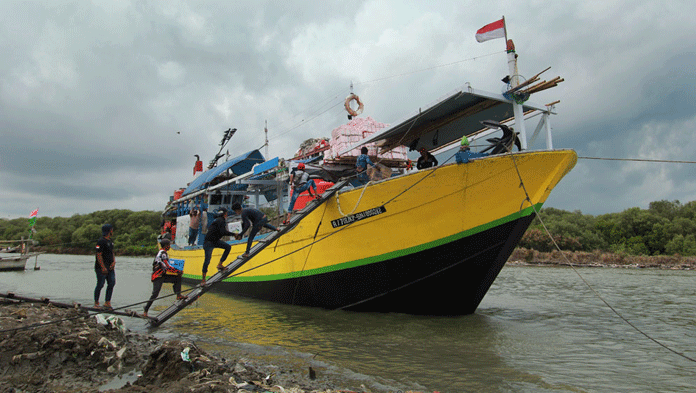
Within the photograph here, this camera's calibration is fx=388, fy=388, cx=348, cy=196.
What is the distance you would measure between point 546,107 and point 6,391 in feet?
29.6

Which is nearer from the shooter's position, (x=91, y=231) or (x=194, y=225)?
(x=194, y=225)

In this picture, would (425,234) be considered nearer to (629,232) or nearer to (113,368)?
(113,368)

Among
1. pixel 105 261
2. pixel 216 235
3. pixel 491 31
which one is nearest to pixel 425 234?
pixel 216 235

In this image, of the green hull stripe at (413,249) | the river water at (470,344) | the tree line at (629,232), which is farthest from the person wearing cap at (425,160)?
the tree line at (629,232)

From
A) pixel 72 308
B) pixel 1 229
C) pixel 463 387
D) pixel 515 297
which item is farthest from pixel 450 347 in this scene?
pixel 1 229

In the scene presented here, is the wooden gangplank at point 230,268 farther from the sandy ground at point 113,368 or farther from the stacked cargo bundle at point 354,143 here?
the stacked cargo bundle at point 354,143

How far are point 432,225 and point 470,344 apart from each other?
6.93 feet

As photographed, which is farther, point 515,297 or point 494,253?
point 515,297

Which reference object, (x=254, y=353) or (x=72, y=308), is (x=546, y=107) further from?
(x=72, y=308)

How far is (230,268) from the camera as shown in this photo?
23.7ft

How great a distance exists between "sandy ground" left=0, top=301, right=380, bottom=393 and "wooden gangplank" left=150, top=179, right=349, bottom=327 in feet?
5.06

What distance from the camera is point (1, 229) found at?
8475 centimetres

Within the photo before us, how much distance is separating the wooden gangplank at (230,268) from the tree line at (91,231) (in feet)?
158

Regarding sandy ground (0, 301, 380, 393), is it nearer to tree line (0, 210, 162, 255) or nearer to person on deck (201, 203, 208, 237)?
person on deck (201, 203, 208, 237)
